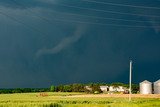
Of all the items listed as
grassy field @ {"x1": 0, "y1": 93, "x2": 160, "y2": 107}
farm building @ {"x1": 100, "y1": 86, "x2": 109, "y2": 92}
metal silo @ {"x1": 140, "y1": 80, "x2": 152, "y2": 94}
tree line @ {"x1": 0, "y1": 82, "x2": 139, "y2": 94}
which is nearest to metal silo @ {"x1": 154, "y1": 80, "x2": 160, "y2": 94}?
metal silo @ {"x1": 140, "y1": 80, "x2": 152, "y2": 94}

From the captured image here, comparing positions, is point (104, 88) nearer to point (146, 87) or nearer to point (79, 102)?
point (146, 87)

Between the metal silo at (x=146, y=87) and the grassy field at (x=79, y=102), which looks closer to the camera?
the grassy field at (x=79, y=102)

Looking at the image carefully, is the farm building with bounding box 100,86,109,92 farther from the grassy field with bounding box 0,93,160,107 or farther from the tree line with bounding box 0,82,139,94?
the grassy field with bounding box 0,93,160,107

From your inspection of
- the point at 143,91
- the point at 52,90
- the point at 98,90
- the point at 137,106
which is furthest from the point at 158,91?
the point at 137,106

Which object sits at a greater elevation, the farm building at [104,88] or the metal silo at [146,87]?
the farm building at [104,88]

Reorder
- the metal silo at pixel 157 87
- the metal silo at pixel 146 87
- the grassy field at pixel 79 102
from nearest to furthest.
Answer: the grassy field at pixel 79 102 < the metal silo at pixel 146 87 < the metal silo at pixel 157 87

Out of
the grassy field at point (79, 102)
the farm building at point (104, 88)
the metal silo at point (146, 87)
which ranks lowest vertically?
the grassy field at point (79, 102)

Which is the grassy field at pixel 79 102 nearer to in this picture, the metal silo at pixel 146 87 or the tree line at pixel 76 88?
the metal silo at pixel 146 87

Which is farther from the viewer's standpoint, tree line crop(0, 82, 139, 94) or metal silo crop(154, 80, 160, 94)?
tree line crop(0, 82, 139, 94)

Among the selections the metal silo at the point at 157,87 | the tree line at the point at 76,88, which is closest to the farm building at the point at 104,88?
the tree line at the point at 76,88

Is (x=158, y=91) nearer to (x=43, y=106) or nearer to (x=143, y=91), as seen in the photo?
(x=143, y=91)

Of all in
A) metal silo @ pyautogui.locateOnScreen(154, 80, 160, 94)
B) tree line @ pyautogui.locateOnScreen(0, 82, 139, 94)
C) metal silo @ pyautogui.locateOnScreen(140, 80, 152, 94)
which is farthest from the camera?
tree line @ pyautogui.locateOnScreen(0, 82, 139, 94)

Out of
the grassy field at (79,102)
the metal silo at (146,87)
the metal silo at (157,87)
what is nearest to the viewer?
the grassy field at (79,102)

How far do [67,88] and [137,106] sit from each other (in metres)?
91.4
